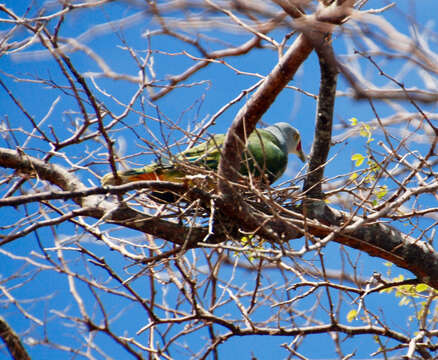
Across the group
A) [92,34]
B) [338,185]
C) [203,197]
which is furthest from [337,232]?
[338,185]

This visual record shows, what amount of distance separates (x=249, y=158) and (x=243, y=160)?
91 mm

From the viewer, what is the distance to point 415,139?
2.64 meters

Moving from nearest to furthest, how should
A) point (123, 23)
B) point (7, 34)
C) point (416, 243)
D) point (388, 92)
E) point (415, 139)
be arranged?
point (388, 92), point (123, 23), point (415, 139), point (7, 34), point (416, 243)

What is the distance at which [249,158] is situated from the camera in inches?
142

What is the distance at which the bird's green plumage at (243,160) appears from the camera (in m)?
3.66

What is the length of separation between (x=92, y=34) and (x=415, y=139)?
158cm

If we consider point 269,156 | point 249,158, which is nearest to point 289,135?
point 269,156

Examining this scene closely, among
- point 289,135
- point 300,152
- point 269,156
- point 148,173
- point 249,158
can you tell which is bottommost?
point 148,173

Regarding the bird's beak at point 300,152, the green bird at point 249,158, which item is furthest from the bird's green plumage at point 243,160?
the bird's beak at point 300,152

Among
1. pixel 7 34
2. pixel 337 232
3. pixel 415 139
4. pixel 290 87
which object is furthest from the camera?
pixel 290 87

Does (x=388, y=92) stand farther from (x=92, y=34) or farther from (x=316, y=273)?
(x=316, y=273)

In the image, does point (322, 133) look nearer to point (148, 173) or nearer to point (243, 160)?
point (243, 160)

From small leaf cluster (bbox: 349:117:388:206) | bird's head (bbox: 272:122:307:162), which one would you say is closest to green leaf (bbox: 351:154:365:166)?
small leaf cluster (bbox: 349:117:388:206)

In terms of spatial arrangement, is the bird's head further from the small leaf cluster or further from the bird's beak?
the small leaf cluster
